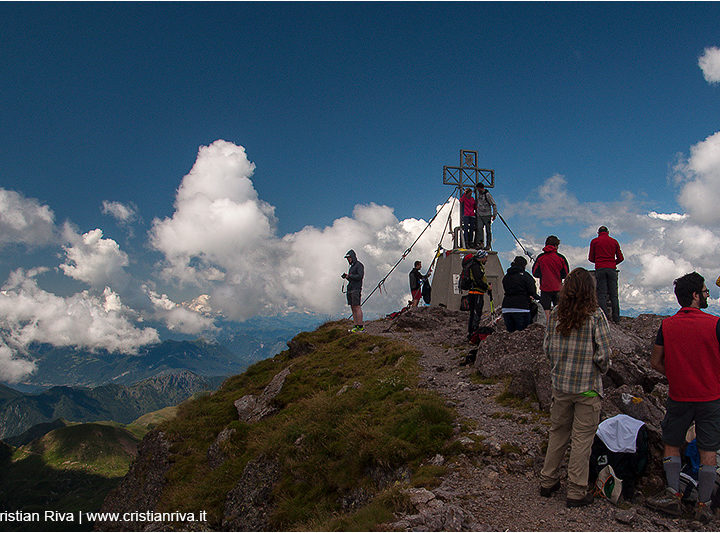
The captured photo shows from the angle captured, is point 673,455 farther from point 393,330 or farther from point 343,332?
point 343,332

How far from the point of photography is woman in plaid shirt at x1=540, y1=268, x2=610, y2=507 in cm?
582

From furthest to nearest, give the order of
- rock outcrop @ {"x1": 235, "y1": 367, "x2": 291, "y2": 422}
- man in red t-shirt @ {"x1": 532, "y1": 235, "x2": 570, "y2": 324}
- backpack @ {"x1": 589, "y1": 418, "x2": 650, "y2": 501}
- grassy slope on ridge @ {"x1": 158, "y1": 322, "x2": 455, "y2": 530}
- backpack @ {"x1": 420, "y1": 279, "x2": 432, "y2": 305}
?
backpack @ {"x1": 420, "y1": 279, "x2": 432, "y2": 305} → rock outcrop @ {"x1": 235, "y1": 367, "x2": 291, "y2": 422} → man in red t-shirt @ {"x1": 532, "y1": 235, "x2": 570, "y2": 324} → grassy slope on ridge @ {"x1": 158, "y1": 322, "x2": 455, "y2": 530} → backpack @ {"x1": 589, "y1": 418, "x2": 650, "y2": 501}

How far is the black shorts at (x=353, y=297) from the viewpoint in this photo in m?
19.7

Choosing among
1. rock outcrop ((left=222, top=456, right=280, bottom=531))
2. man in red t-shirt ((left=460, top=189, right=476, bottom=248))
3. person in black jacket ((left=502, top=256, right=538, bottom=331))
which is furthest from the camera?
man in red t-shirt ((left=460, top=189, right=476, bottom=248))

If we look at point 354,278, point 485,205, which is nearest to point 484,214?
point 485,205

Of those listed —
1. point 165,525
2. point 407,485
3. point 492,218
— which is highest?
point 492,218

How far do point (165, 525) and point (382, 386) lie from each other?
692cm

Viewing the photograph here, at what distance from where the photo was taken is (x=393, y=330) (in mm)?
21562

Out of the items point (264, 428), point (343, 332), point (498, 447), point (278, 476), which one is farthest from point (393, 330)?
point (498, 447)

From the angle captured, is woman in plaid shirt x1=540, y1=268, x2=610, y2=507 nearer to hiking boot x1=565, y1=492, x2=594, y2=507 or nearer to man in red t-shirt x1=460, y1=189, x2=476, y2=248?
hiking boot x1=565, y1=492, x2=594, y2=507

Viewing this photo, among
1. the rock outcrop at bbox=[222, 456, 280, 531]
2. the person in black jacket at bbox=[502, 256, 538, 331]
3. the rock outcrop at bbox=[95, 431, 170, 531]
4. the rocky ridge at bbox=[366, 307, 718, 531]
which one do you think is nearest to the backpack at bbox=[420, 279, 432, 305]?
the rocky ridge at bbox=[366, 307, 718, 531]

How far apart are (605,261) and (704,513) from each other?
1059 centimetres

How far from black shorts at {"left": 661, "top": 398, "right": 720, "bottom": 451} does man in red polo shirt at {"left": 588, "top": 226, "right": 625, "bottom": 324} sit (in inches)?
379

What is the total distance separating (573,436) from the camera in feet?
19.5
